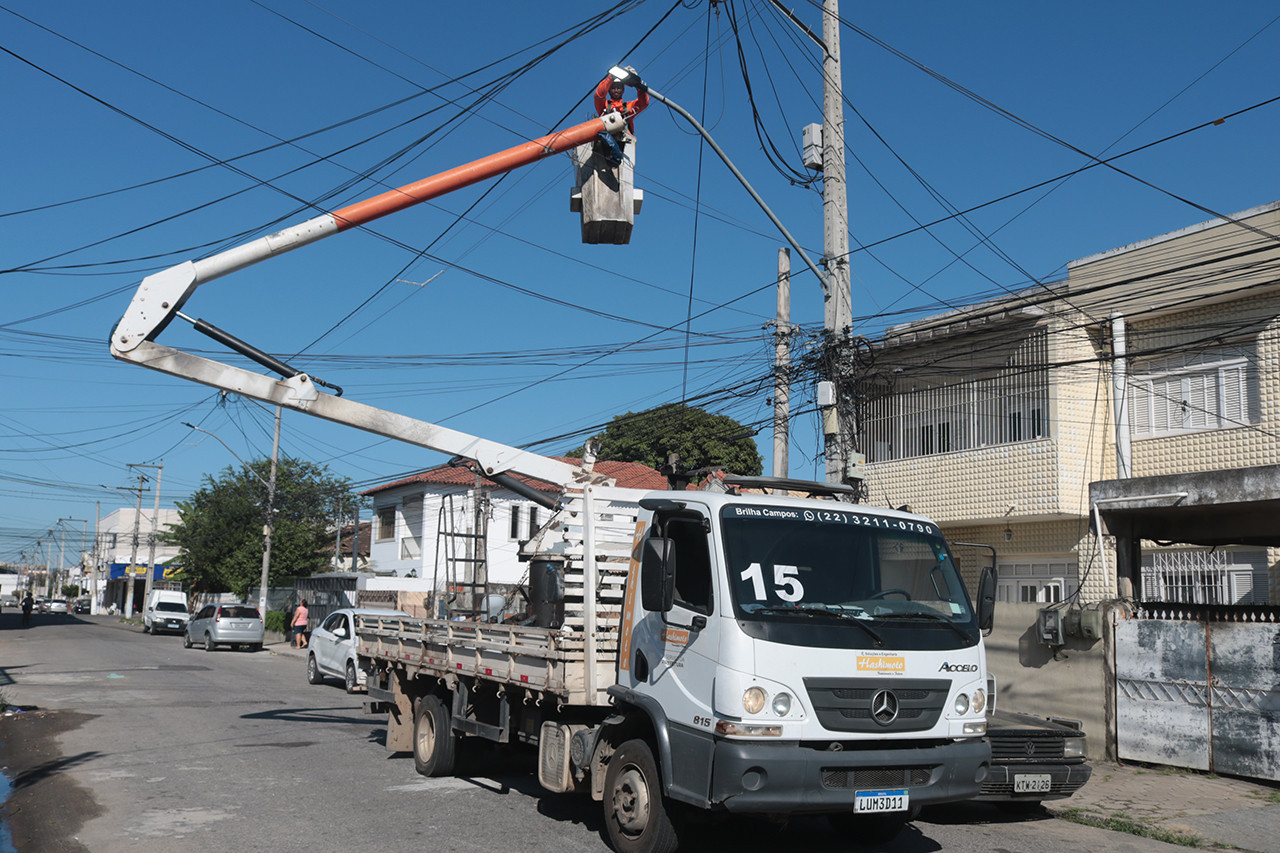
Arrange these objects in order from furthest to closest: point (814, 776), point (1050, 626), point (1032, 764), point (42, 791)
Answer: point (1050, 626) → point (42, 791) → point (1032, 764) → point (814, 776)

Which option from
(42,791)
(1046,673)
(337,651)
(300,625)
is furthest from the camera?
(300,625)

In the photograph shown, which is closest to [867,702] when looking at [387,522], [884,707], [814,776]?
[884,707]

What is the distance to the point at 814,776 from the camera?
6164mm

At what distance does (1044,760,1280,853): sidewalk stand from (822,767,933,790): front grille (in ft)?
10.4

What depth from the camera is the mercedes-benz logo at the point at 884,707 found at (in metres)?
6.39

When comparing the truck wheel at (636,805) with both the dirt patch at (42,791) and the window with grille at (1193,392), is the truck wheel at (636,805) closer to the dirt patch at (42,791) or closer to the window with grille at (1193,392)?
the dirt patch at (42,791)

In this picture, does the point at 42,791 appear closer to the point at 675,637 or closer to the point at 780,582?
the point at 675,637

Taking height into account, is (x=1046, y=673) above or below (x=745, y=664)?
below

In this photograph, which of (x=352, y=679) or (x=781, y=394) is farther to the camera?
(x=352, y=679)

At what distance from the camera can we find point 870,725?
6.37 metres

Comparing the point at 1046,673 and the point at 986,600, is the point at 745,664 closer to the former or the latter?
the point at 986,600

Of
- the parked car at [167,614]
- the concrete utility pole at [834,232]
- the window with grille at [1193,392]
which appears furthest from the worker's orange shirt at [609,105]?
the parked car at [167,614]

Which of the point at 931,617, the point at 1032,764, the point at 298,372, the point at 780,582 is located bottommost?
the point at 1032,764

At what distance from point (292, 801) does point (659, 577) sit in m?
4.38
